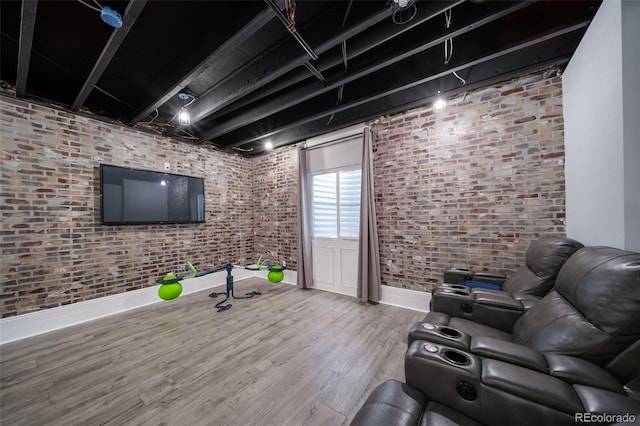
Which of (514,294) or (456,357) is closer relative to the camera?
(456,357)

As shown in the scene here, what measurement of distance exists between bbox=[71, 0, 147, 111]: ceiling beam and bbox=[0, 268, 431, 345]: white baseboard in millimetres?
2761

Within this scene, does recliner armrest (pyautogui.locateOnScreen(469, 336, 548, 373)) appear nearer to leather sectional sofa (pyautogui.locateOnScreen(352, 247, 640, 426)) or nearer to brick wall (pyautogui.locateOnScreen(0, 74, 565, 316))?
leather sectional sofa (pyautogui.locateOnScreen(352, 247, 640, 426))

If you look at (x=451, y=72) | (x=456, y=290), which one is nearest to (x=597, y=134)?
(x=451, y=72)

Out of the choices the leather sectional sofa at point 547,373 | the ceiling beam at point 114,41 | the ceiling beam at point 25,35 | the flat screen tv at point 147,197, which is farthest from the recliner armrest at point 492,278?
the flat screen tv at point 147,197

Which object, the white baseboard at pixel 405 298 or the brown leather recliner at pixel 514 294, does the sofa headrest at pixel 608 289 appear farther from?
the white baseboard at pixel 405 298

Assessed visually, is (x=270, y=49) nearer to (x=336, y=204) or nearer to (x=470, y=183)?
(x=336, y=204)

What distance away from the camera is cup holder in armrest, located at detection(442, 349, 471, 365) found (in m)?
0.95

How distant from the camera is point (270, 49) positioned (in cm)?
229

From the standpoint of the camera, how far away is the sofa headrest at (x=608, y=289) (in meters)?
0.89

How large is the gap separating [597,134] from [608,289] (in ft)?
4.61

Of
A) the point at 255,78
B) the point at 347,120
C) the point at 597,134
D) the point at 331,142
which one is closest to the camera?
the point at 597,134

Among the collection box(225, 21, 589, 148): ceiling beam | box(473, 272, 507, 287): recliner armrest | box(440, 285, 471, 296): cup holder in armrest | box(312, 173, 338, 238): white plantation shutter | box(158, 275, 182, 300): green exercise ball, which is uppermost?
box(225, 21, 589, 148): ceiling beam

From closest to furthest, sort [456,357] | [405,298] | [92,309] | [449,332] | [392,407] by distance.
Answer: [392,407], [456,357], [449,332], [92,309], [405,298]

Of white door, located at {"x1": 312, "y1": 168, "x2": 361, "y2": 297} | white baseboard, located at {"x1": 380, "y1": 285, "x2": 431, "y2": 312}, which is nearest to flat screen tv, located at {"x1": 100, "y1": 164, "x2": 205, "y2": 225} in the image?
white door, located at {"x1": 312, "y1": 168, "x2": 361, "y2": 297}
